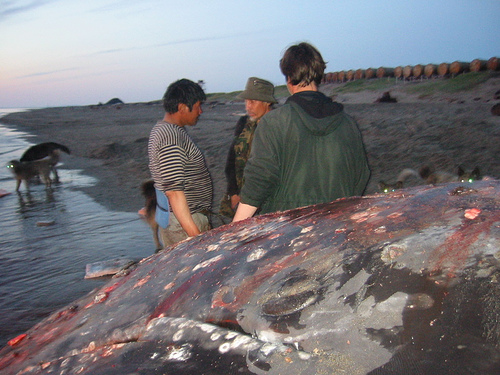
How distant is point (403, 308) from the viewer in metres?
1.49

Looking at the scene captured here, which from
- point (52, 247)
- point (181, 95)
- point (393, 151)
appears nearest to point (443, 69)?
point (393, 151)

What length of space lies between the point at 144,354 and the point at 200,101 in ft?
6.91

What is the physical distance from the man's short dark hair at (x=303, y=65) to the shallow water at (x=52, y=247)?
333cm

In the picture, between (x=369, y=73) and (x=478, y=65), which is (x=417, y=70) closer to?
(x=478, y=65)

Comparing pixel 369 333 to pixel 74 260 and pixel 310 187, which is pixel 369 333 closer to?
pixel 310 187

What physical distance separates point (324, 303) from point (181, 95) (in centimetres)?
211

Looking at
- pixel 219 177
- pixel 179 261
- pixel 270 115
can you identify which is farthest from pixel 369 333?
pixel 219 177

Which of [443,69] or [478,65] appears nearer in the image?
[478,65]

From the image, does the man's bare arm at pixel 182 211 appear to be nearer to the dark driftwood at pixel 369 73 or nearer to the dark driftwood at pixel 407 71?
the dark driftwood at pixel 407 71

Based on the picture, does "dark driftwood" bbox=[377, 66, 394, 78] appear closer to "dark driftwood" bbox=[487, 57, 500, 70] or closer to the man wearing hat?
"dark driftwood" bbox=[487, 57, 500, 70]

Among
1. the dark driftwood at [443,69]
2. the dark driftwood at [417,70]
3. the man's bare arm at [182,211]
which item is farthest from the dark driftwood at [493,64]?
the man's bare arm at [182,211]

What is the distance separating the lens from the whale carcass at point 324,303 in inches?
55.3

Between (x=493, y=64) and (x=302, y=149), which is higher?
(x=493, y=64)

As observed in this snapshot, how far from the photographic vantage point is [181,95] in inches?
129
